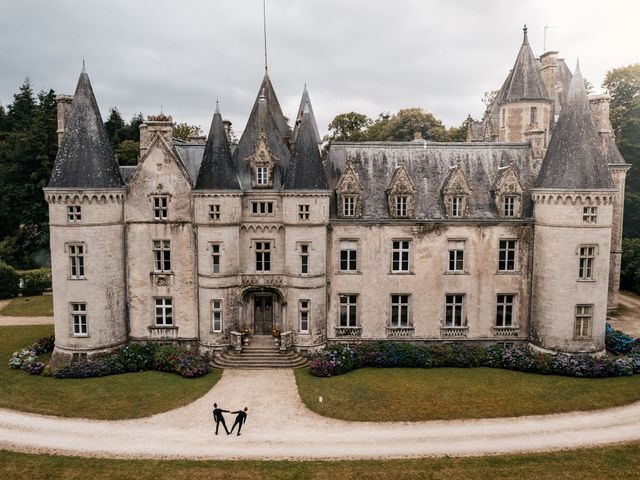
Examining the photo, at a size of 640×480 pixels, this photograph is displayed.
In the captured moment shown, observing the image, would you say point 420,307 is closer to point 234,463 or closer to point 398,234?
point 398,234

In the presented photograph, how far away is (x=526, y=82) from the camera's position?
43938 mm

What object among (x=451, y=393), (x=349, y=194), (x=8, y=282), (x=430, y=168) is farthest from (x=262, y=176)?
(x=8, y=282)

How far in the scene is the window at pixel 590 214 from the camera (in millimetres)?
33219

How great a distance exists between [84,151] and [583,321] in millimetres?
33510

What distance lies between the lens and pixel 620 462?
22.2m

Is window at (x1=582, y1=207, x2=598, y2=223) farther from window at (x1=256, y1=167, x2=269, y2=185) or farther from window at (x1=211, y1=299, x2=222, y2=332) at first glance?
window at (x1=211, y1=299, x2=222, y2=332)

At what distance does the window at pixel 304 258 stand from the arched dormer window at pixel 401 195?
618 cm

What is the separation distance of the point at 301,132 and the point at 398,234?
9.31 m

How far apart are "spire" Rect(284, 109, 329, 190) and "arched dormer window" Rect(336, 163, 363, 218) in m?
1.42

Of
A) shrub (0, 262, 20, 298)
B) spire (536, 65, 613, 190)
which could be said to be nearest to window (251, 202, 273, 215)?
spire (536, 65, 613, 190)

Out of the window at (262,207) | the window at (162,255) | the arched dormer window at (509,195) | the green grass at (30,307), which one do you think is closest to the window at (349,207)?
the window at (262,207)

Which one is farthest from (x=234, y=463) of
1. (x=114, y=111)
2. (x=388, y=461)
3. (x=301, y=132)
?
(x=114, y=111)

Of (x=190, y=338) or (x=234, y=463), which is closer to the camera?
(x=234, y=463)

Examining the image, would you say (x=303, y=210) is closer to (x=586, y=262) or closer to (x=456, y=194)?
(x=456, y=194)
